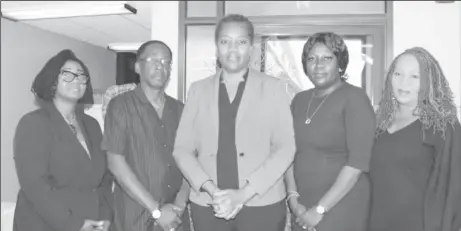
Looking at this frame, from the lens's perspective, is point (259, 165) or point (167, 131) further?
point (167, 131)

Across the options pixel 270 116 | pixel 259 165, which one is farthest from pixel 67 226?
pixel 270 116

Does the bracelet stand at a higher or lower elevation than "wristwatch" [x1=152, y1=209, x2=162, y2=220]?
higher

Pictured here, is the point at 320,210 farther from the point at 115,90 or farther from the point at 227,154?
the point at 115,90

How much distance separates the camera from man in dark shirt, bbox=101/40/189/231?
2172mm

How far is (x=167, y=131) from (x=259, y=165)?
0.59 metres

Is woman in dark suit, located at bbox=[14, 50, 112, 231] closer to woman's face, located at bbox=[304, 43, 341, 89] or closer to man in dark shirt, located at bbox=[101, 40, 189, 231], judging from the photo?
man in dark shirt, located at bbox=[101, 40, 189, 231]

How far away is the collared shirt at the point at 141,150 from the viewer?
2205 mm

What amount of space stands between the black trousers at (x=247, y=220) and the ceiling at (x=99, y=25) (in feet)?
14.2

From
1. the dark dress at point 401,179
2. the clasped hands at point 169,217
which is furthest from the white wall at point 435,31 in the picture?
the clasped hands at point 169,217

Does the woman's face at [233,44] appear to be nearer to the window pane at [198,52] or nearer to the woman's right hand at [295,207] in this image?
the woman's right hand at [295,207]

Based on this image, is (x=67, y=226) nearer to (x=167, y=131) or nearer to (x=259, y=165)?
(x=167, y=131)

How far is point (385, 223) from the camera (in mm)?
2068

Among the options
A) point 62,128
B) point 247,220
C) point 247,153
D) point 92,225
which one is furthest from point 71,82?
point 247,220

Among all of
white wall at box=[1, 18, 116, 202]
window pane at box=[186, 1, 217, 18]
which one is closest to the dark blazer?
window pane at box=[186, 1, 217, 18]
